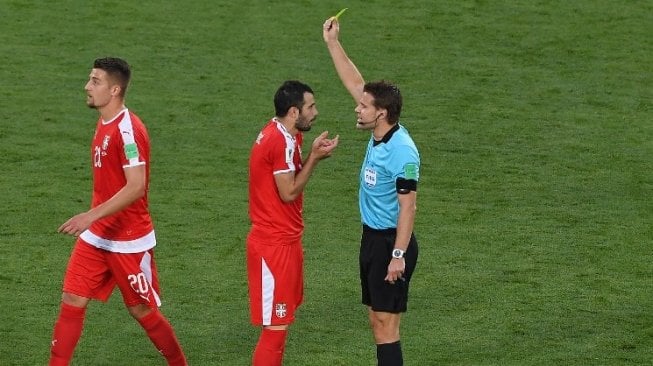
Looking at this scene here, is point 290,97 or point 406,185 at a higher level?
point 290,97

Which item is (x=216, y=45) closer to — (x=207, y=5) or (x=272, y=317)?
(x=207, y=5)

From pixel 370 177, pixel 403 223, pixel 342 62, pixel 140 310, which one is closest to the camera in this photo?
pixel 403 223

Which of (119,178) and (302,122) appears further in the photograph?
(119,178)

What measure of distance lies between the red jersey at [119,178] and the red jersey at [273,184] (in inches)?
25.6

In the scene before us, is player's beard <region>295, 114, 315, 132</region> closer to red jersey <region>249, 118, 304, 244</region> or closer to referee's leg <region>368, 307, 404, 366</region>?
red jersey <region>249, 118, 304, 244</region>

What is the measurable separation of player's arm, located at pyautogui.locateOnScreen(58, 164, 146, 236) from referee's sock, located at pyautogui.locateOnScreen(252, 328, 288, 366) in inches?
42.0

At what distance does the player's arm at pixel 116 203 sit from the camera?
7477 millimetres

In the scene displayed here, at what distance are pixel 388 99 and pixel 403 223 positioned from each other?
28.1 inches

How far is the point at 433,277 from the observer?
1024cm

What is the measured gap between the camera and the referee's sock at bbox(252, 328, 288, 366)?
7.81m

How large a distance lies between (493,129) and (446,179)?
138 cm

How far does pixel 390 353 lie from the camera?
26.0ft

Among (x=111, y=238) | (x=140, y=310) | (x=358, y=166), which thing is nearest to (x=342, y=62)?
(x=111, y=238)

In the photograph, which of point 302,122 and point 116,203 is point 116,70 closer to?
point 116,203
